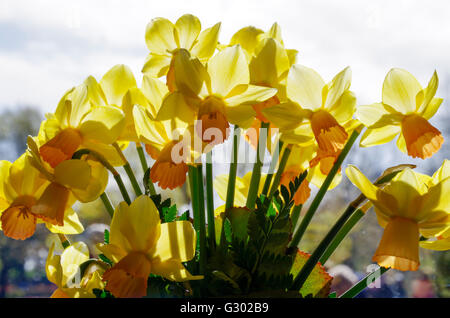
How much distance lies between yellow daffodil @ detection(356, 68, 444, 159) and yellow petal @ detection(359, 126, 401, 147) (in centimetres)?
2

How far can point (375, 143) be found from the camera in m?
0.46

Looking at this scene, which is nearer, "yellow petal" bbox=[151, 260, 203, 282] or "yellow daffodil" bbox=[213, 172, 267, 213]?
"yellow petal" bbox=[151, 260, 203, 282]

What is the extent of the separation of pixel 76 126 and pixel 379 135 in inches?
11.9

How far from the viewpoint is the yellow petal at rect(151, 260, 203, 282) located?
0.37m

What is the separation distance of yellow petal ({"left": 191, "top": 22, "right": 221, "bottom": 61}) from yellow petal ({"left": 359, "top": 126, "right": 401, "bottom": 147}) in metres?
0.18

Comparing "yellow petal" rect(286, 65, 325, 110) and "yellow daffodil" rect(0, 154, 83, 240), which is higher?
"yellow petal" rect(286, 65, 325, 110)

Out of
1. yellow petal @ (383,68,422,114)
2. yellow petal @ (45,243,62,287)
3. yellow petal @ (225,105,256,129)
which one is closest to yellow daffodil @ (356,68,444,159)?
yellow petal @ (383,68,422,114)

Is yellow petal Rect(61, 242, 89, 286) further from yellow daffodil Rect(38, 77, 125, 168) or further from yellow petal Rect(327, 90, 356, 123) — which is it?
yellow petal Rect(327, 90, 356, 123)

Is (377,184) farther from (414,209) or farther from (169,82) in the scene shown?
(169,82)

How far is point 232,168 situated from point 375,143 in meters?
0.15

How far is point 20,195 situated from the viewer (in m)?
0.43

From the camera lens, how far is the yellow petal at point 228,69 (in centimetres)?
39

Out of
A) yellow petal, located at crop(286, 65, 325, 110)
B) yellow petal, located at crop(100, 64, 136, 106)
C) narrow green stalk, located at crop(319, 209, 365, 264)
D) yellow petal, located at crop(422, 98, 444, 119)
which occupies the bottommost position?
narrow green stalk, located at crop(319, 209, 365, 264)

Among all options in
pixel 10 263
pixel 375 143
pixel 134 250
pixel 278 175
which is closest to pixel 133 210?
pixel 134 250
